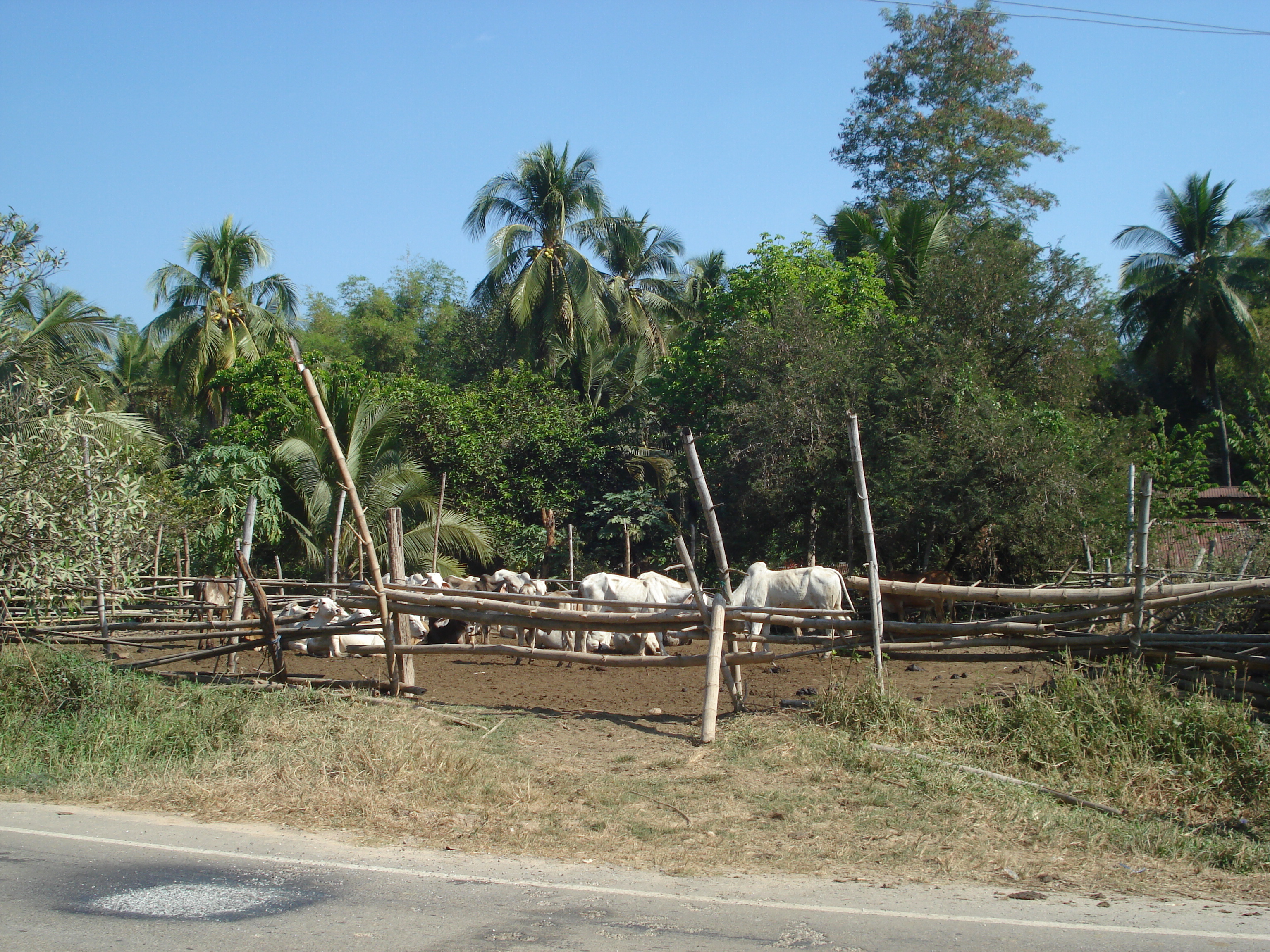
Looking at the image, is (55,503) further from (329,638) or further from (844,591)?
(844,591)

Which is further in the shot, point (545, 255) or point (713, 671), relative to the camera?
point (545, 255)

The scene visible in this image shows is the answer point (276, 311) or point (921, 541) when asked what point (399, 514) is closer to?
point (921, 541)

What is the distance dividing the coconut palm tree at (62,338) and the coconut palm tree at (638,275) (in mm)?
13293

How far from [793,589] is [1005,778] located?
27.0 ft

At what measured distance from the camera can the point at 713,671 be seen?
821 centimetres

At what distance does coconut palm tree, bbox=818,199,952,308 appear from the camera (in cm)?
2303

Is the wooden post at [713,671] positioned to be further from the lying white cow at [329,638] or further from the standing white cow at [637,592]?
the lying white cow at [329,638]

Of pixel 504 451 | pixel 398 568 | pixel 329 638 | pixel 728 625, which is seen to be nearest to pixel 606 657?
pixel 728 625

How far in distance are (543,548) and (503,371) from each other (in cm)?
662

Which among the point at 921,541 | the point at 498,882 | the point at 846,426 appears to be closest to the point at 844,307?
the point at 846,426

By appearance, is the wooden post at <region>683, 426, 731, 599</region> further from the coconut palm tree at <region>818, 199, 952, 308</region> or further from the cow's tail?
the coconut palm tree at <region>818, 199, 952, 308</region>

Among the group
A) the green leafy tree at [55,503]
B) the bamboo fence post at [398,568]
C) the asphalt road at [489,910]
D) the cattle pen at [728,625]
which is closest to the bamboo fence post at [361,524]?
the cattle pen at [728,625]

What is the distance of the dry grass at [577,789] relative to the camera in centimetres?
568

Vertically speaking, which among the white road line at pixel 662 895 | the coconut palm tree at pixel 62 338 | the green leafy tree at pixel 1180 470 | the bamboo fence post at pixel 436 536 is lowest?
the white road line at pixel 662 895
